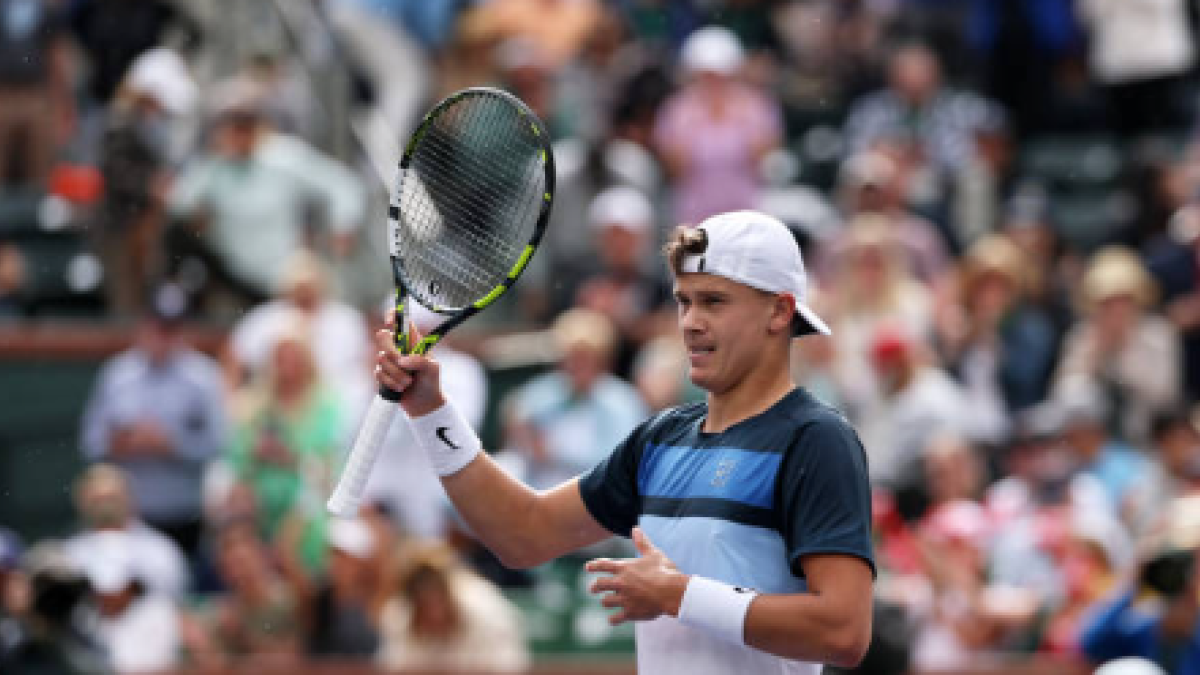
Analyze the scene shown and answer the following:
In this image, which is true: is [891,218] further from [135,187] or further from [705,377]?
[705,377]

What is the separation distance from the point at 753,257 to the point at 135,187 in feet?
30.7

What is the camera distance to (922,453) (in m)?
11.6

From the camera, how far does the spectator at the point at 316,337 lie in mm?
12250

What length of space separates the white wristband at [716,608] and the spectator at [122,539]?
264 inches

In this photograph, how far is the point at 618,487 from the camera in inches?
219

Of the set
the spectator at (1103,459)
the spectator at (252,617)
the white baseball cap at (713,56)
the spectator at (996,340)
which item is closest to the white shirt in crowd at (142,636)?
the spectator at (252,617)

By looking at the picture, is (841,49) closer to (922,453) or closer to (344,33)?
(344,33)

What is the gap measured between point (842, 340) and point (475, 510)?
6.79 meters

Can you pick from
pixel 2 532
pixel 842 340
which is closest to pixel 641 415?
pixel 842 340

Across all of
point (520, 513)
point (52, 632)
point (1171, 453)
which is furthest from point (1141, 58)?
point (520, 513)

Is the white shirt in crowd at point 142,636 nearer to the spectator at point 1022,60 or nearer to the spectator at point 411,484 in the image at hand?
the spectator at point 411,484

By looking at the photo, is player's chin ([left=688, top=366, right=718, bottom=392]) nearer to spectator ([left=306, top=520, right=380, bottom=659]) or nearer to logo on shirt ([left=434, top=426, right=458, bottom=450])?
logo on shirt ([left=434, top=426, right=458, bottom=450])

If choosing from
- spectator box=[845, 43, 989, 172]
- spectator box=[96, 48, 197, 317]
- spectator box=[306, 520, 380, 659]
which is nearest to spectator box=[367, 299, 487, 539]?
spectator box=[306, 520, 380, 659]

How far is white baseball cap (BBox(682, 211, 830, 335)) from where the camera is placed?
207 inches
